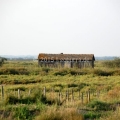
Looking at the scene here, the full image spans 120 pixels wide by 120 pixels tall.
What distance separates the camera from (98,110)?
1373 cm

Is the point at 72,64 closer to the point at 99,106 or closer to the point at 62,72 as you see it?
the point at 62,72

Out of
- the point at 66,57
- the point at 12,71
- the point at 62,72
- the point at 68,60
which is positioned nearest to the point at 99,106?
the point at 62,72

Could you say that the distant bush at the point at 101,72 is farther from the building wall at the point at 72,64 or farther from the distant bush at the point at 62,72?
the building wall at the point at 72,64

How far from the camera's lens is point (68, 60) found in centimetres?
5578

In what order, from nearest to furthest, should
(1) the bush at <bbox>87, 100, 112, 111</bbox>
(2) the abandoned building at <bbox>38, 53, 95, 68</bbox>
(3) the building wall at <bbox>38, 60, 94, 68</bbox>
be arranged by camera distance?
1. (1) the bush at <bbox>87, 100, 112, 111</bbox>
2. (2) the abandoned building at <bbox>38, 53, 95, 68</bbox>
3. (3) the building wall at <bbox>38, 60, 94, 68</bbox>

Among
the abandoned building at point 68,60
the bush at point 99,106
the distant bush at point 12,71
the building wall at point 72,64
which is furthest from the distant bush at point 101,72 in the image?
the bush at point 99,106

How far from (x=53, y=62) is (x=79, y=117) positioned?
4666 centimetres

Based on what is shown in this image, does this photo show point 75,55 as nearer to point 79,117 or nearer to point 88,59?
point 88,59

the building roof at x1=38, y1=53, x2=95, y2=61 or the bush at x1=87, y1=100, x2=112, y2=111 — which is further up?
the building roof at x1=38, y1=53, x2=95, y2=61

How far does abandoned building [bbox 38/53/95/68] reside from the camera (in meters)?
55.2

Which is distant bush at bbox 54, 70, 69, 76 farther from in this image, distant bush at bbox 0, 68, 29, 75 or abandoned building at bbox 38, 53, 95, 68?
abandoned building at bbox 38, 53, 95, 68

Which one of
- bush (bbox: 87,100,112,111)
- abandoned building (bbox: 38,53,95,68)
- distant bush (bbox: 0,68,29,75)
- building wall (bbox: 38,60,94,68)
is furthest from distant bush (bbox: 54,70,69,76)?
bush (bbox: 87,100,112,111)

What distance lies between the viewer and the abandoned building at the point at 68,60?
181 feet

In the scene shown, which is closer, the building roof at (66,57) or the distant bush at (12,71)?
the distant bush at (12,71)
